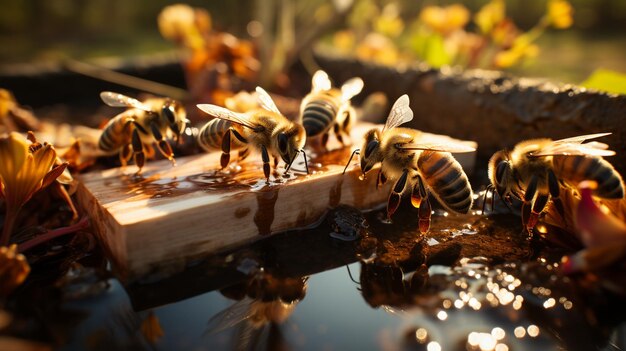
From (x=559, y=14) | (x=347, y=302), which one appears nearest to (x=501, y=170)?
(x=347, y=302)

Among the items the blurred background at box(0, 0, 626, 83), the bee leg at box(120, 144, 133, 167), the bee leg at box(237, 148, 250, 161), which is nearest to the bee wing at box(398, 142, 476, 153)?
the bee leg at box(237, 148, 250, 161)

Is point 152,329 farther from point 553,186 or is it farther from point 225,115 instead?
point 553,186

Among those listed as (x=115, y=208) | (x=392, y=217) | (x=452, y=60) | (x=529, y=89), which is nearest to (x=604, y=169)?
(x=392, y=217)

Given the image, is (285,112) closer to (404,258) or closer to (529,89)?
(529,89)

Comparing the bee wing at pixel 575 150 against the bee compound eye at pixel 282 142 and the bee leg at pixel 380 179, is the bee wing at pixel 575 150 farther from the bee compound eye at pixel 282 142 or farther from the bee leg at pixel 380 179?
the bee compound eye at pixel 282 142

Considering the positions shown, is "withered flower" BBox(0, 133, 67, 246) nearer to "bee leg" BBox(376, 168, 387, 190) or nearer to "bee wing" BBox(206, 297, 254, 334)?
"bee wing" BBox(206, 297, 254, 334)

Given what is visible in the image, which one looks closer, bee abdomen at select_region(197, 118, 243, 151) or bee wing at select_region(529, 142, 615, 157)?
bee wing at select_region(529, 142, 615, 157)
